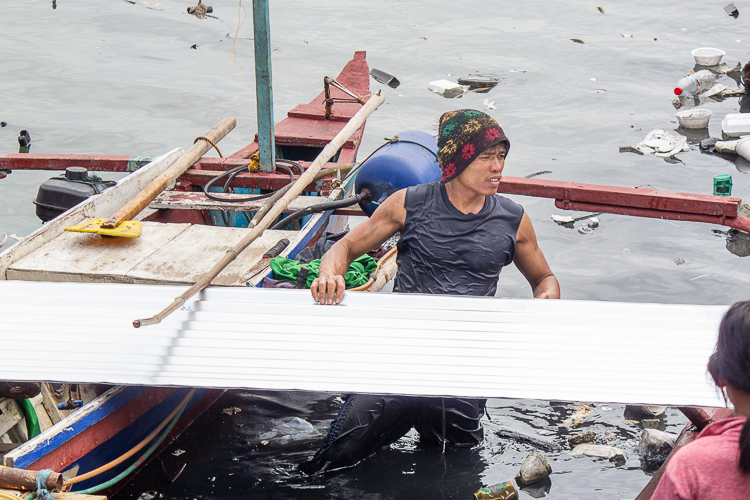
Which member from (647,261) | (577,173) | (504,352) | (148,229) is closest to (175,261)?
(148,229)

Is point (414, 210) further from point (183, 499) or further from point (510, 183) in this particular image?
point (510, 183)

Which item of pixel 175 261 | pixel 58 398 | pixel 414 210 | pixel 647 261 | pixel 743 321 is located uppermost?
pixel 743 321

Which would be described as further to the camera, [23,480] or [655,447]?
[655,447]

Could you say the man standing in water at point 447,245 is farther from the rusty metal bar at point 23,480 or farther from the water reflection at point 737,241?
the water reflection at point 737,241

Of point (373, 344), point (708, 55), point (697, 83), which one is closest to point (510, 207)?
point (373, 344)

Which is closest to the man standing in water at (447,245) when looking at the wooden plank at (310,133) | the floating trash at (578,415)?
the floating trash at (578,415)

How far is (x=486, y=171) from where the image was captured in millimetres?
3363

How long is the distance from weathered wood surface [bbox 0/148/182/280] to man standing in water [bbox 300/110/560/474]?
1.92 meters

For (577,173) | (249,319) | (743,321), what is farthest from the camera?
(577,173)

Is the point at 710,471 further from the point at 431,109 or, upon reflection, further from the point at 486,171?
the point at 431,109

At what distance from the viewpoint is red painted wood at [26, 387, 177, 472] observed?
9.03ft

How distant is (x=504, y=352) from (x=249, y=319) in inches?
44.2

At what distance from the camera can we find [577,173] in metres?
9.68

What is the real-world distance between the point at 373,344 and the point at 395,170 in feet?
7.67
